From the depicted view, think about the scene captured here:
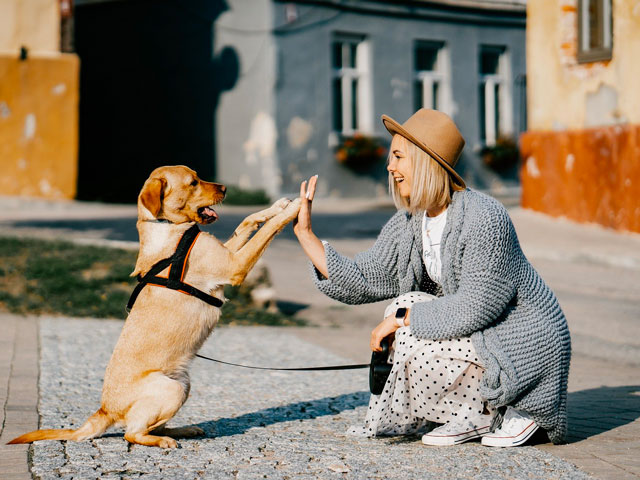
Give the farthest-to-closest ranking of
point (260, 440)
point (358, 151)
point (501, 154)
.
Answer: point (501, 154) → point (358, 151) → point (260, 440)

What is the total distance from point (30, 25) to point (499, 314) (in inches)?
603

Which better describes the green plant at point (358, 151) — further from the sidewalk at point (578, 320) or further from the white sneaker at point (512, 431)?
the white sneaker at point (512, 431)

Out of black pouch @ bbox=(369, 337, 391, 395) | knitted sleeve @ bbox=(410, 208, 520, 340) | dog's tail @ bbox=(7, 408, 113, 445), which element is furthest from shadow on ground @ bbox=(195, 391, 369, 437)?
knitted sleeve @ bbox=(410, 208, 520, 340)

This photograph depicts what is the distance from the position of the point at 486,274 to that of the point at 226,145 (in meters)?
16.3

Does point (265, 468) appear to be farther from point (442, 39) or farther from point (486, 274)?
point (442, 39)

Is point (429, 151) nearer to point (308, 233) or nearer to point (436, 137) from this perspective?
point (436, 137)

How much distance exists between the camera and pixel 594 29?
1283cm

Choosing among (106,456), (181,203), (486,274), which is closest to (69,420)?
(106,456)

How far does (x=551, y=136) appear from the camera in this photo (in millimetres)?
13281

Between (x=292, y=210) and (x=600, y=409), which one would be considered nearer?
(x=292, y=210)

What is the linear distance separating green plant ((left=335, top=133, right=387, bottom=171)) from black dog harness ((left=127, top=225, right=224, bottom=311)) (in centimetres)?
1577

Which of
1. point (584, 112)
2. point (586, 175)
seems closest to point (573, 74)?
point (584, 112)

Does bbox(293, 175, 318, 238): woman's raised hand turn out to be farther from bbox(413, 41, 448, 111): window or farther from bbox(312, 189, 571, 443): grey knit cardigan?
bbox(413, 41, 448, 111): window

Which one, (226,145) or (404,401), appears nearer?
(404,401)
